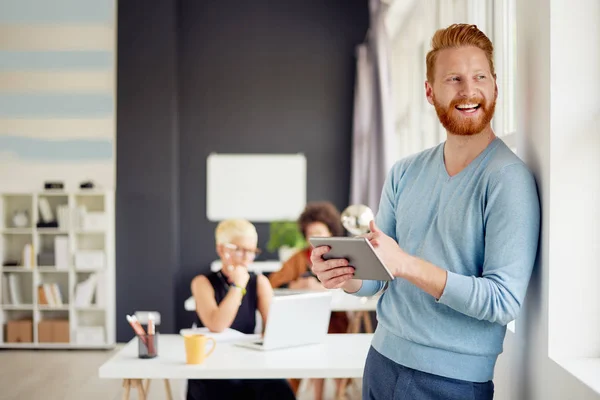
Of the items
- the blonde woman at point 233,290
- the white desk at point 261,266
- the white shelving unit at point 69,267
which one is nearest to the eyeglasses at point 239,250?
the blonde woman at point 233,290

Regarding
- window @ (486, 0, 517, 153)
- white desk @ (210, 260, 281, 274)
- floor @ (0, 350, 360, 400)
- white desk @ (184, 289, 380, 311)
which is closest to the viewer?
window @ (486, 0, 517, 153)

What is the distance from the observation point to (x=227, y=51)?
27.0 ft

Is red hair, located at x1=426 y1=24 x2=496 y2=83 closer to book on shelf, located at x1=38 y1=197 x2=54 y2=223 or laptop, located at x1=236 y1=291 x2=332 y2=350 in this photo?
laptop, located at x1=236 y1=291 x2=332 y2=350

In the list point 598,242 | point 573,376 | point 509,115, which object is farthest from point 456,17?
point 573,376

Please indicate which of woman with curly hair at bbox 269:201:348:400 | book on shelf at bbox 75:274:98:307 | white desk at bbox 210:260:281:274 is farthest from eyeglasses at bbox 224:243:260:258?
book on shelf at bbox 75:274:98:307

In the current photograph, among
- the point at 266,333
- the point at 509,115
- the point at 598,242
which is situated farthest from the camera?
the point at 509,115

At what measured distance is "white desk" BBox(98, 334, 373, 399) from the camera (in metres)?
2.68

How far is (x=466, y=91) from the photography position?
1.71 meters

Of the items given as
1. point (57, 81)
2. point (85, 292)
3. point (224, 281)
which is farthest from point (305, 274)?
point (57, 81)

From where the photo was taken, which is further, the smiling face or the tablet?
the smiling face

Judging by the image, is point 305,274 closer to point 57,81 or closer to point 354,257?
point 354,257

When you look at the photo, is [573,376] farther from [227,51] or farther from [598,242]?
[227,51]

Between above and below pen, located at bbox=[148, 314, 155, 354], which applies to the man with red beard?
above

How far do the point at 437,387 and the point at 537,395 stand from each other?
0.90ft
